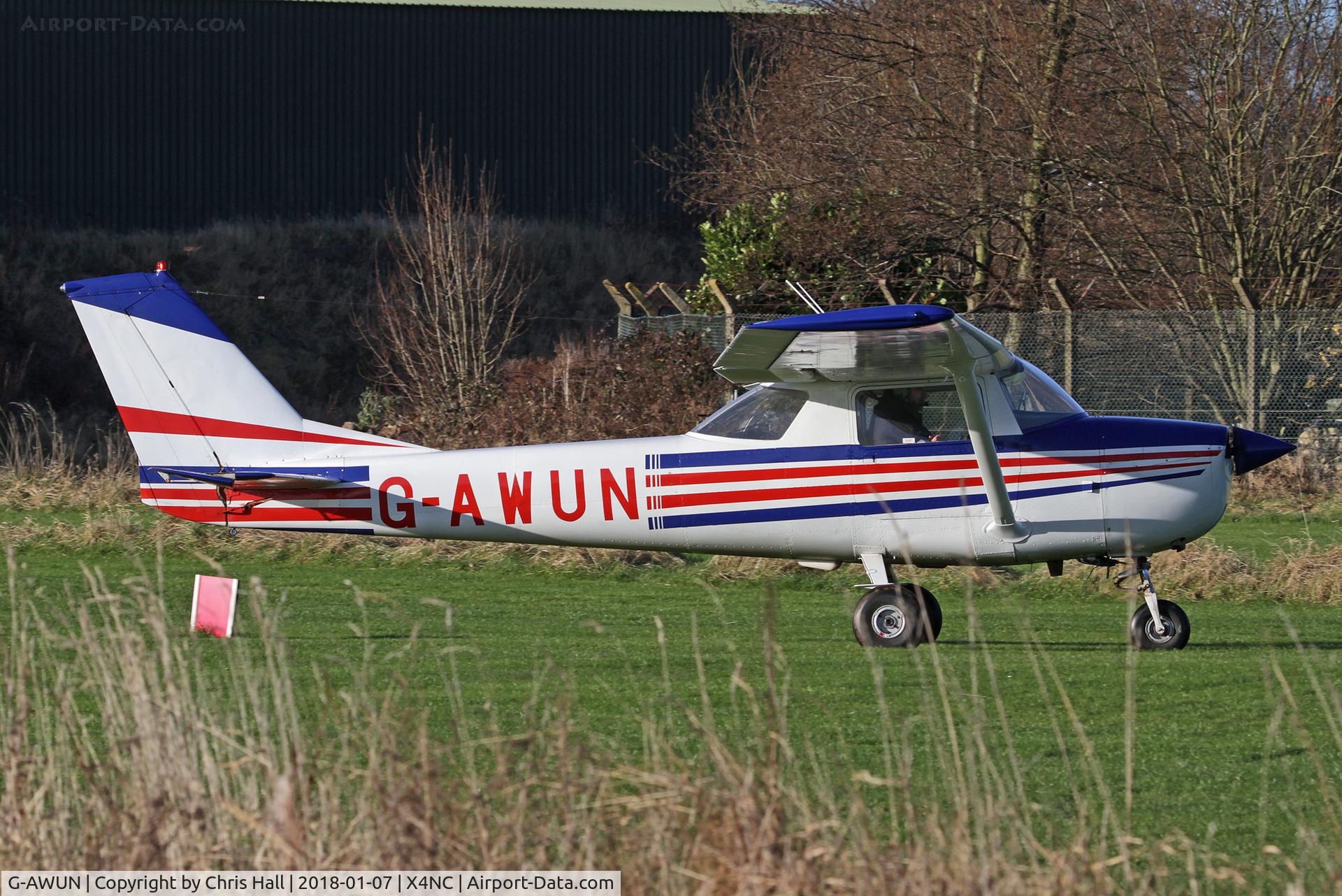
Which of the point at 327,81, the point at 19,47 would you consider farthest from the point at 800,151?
the point at 19,47

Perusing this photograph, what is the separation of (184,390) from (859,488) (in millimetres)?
4372

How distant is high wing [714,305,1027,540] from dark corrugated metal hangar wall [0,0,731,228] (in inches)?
1088

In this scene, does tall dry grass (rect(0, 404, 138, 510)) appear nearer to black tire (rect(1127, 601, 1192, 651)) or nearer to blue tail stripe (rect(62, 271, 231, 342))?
blue tail stripe (rect(62, 271, 231, 342))

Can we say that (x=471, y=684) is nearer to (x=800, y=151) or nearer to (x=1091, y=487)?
(x=1091, y=487)

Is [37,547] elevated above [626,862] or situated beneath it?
elevated above

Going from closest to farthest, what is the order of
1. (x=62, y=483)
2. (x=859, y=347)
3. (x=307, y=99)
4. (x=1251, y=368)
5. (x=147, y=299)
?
(x=859, y=347), (x=147, y=299), (x=62, y=483), (x=1251, y=368), (x=307, y=99)

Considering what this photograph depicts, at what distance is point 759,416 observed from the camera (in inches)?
373

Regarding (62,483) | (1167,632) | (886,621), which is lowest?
(1167,632)

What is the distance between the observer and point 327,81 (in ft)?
116

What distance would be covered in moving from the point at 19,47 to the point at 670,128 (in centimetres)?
1529

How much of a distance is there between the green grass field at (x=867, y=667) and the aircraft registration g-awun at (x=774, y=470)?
61cm

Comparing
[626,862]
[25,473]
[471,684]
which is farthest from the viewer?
[25,473]

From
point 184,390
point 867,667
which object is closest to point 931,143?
point 184,390

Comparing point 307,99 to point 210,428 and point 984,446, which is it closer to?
point 210,428
